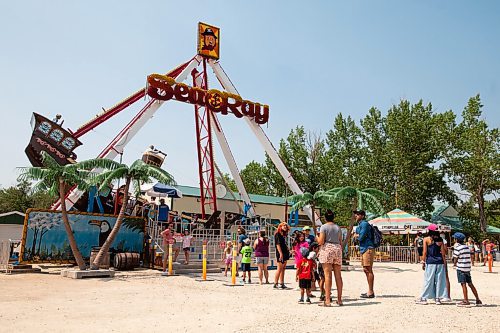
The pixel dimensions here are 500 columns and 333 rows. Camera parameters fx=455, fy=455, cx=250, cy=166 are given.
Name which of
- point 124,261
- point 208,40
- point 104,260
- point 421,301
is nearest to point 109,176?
point 104,260

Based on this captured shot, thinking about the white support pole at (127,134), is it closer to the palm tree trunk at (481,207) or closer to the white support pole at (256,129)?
the white support pole at (256,129)

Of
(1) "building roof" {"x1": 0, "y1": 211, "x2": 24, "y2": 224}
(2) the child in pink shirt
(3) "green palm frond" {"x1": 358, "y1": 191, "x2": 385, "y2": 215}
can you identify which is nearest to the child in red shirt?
(2) the child in pink shirt

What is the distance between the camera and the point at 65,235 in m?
17.1

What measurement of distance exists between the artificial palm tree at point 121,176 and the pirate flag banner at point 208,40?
14372 mm

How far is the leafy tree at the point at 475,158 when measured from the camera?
3797 cm

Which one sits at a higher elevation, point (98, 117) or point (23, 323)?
point (98, 117)

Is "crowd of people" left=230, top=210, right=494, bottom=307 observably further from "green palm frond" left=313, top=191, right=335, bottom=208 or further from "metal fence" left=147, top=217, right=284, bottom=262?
"green palm frond" left=313, top=191, right=335, bottom=208

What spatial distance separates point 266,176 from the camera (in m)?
57.9

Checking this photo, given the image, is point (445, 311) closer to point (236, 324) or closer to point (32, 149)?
point (236, 324)

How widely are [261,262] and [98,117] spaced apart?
14430 millimetres

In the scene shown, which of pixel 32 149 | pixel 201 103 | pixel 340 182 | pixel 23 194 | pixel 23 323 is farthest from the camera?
pixel 23 194

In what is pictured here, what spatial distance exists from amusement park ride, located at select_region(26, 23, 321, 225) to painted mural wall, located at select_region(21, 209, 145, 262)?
280 cm

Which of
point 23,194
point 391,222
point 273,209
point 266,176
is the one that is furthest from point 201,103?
point 23,194

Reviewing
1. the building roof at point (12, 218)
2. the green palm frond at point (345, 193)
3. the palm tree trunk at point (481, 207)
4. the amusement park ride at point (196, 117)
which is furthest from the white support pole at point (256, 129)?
the building roof at point (12, 218)
